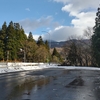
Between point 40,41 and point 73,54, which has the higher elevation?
point 40,41

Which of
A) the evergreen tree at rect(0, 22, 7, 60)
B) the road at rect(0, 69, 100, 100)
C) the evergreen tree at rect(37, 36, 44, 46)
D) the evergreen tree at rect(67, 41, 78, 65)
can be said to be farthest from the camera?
the evergreen tree at rect(37, 36, 44, 46)

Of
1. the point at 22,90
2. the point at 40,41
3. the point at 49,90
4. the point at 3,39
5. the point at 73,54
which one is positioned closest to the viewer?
the point at 22,90

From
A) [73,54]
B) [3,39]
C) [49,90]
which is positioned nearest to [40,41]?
[3,39]

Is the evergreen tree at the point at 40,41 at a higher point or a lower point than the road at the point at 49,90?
higher

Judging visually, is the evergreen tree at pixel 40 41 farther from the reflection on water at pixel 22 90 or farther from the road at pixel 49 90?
the reflection on water at pixel 22 90

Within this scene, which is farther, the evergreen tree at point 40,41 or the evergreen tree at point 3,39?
the evergreen tree at point 40,41

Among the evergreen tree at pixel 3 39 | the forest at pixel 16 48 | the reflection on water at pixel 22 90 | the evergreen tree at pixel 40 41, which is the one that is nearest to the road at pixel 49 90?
the reflection on water at pixel 22 90

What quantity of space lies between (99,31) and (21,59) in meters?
63.1

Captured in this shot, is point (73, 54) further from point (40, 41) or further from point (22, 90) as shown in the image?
point (22, 90)

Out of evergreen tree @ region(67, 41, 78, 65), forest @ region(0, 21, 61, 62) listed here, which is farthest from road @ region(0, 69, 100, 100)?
forest @ region(0, 21, 61, 62)

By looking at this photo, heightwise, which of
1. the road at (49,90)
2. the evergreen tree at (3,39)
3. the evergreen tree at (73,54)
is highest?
the evergreen tree at (3,39)

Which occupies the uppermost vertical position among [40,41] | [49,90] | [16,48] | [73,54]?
[40,41]

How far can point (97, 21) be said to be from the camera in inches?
2298

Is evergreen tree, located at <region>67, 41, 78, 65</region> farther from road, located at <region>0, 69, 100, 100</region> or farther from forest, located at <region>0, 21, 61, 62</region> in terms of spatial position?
road, located at <region>0, 69, 100, 100</region>
